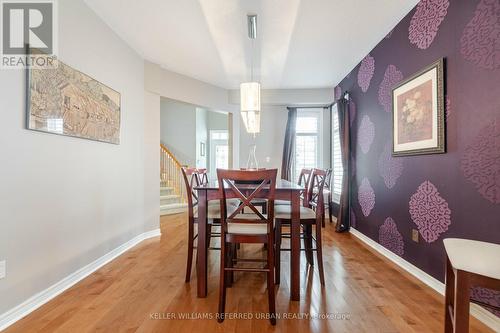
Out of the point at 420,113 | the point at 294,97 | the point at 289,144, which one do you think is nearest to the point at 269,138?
the point at 289,144

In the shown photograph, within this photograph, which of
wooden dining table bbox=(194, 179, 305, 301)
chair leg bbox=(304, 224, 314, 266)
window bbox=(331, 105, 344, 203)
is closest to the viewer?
wooden dining table bbox=(194, 179, 305, 301)

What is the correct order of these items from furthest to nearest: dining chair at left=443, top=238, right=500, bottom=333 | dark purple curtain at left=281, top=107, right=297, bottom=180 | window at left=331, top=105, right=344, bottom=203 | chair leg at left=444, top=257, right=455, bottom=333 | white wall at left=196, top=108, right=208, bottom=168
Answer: white wall at left=196, top=108, right=208, bottom=168 → dark purple curtain at left=281, top=107, right=297, bottom=180 → window at left=331, top=105, right=344, bottom=203 → chair leg at left=444, top=257, right=455, bottom=333 → dining chair at left=443, top=238, right=500, bottom=333

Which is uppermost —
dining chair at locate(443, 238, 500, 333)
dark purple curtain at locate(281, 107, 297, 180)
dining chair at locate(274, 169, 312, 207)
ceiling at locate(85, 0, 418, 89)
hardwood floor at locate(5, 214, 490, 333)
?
ceiling at locate(85, 0, 418, 89)

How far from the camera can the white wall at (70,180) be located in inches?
68.9

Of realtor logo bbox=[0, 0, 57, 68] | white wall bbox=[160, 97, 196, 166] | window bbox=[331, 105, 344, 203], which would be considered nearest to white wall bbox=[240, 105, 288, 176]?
window bbox=[331, 105, 344, 203]

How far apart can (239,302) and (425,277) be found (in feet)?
5.62

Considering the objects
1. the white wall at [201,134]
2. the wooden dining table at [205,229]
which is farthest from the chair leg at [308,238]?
the white wall at [201,134]

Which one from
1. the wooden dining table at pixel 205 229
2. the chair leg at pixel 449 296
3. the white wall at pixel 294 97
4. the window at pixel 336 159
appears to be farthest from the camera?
the white wall at pixel 294 97

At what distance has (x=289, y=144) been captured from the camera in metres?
5.42

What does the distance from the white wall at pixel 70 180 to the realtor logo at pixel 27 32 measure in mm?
84

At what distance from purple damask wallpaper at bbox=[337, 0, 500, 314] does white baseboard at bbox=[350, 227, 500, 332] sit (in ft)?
0.20

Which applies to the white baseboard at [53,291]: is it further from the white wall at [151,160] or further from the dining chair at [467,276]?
the dining chair at [467,276]

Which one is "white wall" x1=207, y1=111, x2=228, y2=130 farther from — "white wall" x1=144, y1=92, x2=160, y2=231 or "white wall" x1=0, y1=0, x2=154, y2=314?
"white wall" x1=0, y1=0, x2=154, y2=314

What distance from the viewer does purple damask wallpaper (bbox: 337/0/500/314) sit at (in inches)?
67.7
